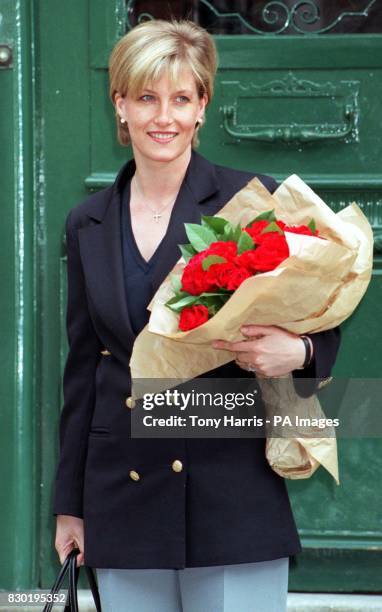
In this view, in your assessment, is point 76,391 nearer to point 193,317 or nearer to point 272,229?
point 193,317

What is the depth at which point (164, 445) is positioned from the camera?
2.71m

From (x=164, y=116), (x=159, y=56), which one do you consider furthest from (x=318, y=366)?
(x=159, y=56)

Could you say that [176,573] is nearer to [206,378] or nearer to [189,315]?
[206,378]

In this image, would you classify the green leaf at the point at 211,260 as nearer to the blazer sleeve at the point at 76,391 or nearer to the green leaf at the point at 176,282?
the green leaf at the point at 176,282

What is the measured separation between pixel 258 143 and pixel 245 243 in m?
1.73

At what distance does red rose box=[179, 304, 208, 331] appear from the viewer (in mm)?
2381

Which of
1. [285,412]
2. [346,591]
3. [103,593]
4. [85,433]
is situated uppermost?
[285,412]

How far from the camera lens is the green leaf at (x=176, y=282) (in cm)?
246

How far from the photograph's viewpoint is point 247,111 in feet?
13.3

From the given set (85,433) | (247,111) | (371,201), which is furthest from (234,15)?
(85,433)

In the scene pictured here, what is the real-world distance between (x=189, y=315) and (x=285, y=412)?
366 mm

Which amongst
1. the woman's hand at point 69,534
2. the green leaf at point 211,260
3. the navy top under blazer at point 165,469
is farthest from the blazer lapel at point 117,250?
the woman's hand at point 69,534

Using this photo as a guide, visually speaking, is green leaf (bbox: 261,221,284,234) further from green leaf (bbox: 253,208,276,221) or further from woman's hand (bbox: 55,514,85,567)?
woman's hand (bbox: 55,514,85,567)

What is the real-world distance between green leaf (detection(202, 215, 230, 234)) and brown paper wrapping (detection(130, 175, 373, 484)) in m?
0.07
